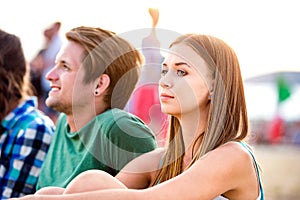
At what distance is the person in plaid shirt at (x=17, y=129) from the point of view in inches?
147

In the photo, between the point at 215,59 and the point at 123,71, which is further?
the point at 123,71

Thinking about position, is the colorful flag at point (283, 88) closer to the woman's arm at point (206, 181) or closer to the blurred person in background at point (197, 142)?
the blurred person in background at point (197, 142)

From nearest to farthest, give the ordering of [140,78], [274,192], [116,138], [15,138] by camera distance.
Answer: [116,138], [140,78], [15,138], [274,192]

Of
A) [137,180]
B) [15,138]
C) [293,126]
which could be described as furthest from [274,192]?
[293,126]

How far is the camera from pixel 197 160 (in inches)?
104

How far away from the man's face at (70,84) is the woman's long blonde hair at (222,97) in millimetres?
756

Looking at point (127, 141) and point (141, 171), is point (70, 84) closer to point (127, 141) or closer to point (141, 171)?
point (127, 141)

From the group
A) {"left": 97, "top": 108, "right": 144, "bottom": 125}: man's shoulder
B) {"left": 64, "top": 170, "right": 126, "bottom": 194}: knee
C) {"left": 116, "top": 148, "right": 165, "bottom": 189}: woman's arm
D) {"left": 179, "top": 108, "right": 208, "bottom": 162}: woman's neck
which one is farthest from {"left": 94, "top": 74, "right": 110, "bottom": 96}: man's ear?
{"left": 64, "top": 170, "right": 126, "bottom": 194}: knee

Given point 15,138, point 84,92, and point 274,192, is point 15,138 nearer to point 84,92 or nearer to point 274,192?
point 84,92

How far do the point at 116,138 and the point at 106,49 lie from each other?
0.42 m

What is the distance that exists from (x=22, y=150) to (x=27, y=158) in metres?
0.05

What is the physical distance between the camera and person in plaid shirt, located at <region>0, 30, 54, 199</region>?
12.3ft

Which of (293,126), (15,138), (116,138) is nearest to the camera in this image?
(116,138)

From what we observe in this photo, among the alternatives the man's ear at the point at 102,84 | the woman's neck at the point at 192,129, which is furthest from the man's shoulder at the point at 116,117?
the woman's neck at the point at 192,129
